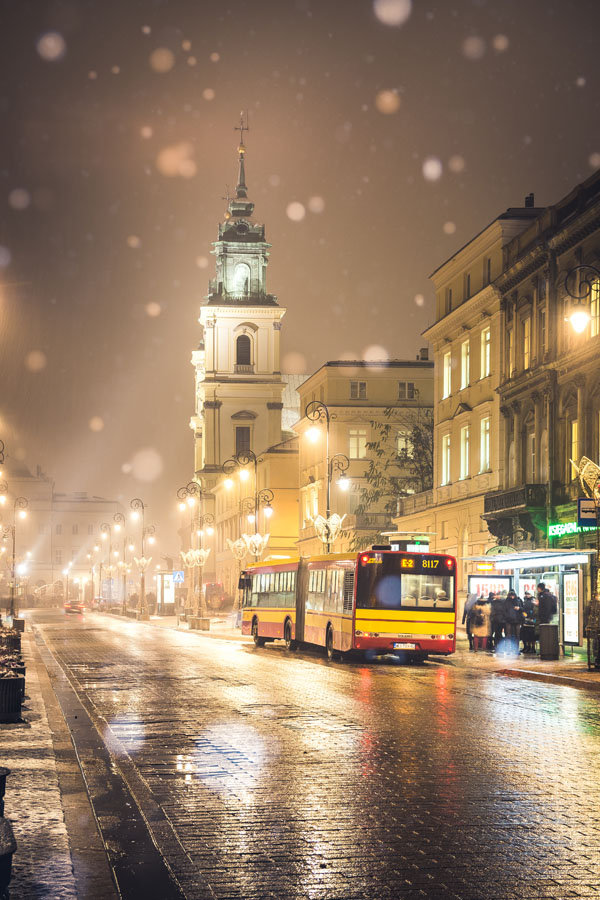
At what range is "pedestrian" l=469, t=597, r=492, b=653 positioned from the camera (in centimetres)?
3578

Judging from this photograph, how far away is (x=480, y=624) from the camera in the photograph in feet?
118

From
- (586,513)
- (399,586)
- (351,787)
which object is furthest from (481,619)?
(351,787)

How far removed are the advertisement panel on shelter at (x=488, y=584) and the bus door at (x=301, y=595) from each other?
16.6ft

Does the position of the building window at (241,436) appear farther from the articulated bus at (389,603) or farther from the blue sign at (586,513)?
the blue sign at (586,513)

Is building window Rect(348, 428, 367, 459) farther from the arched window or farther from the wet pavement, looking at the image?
the wet pavement

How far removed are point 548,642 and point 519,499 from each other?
1167cm

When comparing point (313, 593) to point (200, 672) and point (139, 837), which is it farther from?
point (139, 837)

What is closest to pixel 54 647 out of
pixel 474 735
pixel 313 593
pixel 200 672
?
pixel 313 593

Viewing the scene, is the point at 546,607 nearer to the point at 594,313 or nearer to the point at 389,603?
the point at 389,603

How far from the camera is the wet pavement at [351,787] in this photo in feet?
24.8

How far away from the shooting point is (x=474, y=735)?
1483 cm

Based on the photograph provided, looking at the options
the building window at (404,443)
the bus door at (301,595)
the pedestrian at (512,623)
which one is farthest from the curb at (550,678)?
the building window at (404,443)

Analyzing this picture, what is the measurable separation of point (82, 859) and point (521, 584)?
109ft

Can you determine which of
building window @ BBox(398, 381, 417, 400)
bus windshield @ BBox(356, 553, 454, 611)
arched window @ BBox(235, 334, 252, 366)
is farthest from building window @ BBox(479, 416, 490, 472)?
arched window @ BBox(235, 334, 252, 366)
